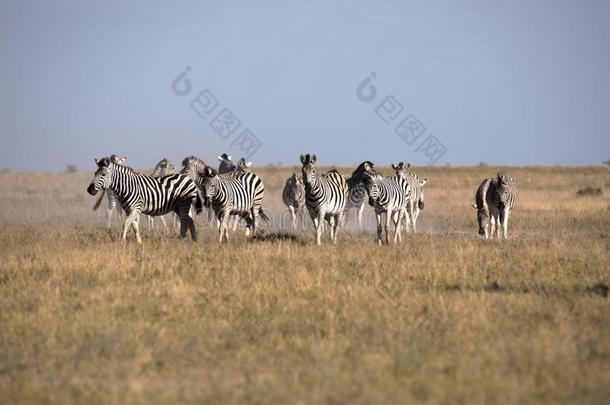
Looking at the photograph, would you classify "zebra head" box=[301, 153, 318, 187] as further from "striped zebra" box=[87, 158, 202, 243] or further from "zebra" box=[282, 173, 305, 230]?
"zebra" box=[282, 173, 305, 230]

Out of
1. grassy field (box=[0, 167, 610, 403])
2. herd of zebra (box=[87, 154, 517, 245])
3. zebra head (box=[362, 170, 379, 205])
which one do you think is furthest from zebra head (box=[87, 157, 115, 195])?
zebra head (box=[362, 170, 379, 205])

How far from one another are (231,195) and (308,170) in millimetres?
1960

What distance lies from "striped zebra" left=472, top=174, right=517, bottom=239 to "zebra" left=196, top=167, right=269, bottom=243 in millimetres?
5928

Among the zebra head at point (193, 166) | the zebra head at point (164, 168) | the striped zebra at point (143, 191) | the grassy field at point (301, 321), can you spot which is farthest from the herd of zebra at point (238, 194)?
the zebra head at point (164, 168)

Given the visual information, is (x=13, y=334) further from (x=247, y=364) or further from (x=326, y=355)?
(x=326, y=355)

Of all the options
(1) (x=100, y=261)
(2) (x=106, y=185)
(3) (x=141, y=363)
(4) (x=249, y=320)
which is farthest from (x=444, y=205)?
(3) (x=141, y=363)

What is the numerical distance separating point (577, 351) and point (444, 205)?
27.2 m

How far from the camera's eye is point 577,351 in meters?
8.82

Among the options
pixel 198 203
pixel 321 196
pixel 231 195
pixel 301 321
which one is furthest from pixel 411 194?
pixel 301 321

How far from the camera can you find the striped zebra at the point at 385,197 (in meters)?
20.0

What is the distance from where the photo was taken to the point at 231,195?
20.2m

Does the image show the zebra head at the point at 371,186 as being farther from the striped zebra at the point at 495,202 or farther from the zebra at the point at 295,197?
the zebra at the point at 295,197

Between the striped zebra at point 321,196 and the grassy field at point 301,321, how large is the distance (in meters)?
0.87

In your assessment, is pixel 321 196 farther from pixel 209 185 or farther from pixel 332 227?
pixel 209 185
